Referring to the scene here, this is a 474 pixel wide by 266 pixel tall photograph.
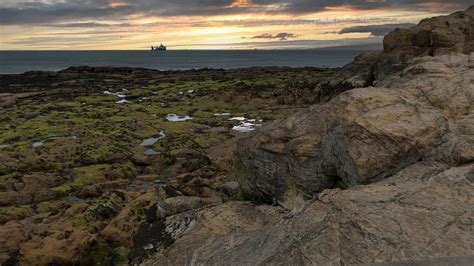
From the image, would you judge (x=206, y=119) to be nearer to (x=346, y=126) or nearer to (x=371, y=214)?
(x=346, y=126)

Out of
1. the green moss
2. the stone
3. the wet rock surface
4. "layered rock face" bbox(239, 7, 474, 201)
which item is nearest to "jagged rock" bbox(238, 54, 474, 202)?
"layered rock face" bbox(239, 7, 474, 201)

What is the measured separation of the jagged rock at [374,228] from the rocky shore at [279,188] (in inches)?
1.0

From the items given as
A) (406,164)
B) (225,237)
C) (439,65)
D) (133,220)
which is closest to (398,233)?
(406,164)

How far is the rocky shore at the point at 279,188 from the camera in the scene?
8.16 meters

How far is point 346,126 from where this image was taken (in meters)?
11.4

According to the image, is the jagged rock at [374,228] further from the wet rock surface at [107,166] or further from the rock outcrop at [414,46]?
the rock outcrop at [414,46]

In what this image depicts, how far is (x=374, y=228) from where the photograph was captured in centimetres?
796

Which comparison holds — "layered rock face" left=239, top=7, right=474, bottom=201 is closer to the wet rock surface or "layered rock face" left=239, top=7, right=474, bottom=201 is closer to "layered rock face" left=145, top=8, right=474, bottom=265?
"layered rock face" left=145, top=8, right=474, bottom=265

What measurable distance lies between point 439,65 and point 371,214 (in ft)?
27.3

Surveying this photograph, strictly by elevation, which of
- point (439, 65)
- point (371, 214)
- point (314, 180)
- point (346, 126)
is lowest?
point (314, 180)

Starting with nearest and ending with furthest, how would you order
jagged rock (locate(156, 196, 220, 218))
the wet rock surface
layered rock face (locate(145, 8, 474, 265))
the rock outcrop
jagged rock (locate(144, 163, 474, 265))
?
jagged rock (locate(144, 163, 474, 265)) → layered rock face (locate(145, 8, 474, 265)) → jagged rock (locate(156, 196, 220, 218)) → the wet rock surface → the rock outcrop

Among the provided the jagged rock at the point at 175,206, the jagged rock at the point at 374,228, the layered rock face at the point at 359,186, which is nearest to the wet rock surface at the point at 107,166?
the jagged rock at the point at 175,206

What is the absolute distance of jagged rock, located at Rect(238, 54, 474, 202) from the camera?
10.8 meters

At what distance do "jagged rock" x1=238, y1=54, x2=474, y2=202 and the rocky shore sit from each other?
0.04 meters
